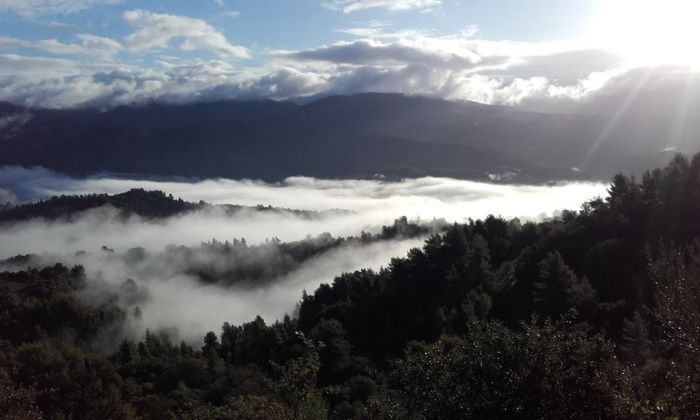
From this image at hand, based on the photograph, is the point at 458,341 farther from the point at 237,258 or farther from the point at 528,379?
the point at 237,258

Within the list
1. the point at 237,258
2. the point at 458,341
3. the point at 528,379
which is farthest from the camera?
the point at 237,258

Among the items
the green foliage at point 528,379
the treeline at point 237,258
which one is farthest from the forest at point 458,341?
the treeline at point 237,258

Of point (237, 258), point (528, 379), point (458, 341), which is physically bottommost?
point (237, 258)

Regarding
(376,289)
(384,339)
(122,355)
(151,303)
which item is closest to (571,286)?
(384,339)

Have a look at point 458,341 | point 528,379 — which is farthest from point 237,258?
point 528,379

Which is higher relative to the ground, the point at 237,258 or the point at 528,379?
the point at 528,379

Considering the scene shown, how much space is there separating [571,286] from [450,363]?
3100 centimetres

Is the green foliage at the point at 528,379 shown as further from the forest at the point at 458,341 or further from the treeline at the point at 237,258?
the treeline at the point at 237,258

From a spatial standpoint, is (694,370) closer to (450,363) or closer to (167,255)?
(450,363)

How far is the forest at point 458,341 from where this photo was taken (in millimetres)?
12367

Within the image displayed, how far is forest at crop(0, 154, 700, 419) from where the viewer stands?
40.6ft

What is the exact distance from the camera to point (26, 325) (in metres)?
92.2

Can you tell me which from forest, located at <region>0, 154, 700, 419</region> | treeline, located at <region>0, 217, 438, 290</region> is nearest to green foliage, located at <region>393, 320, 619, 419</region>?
forest, located at <region>0, 154, 700, 419</region>

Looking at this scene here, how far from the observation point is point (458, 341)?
1950 centimetres
